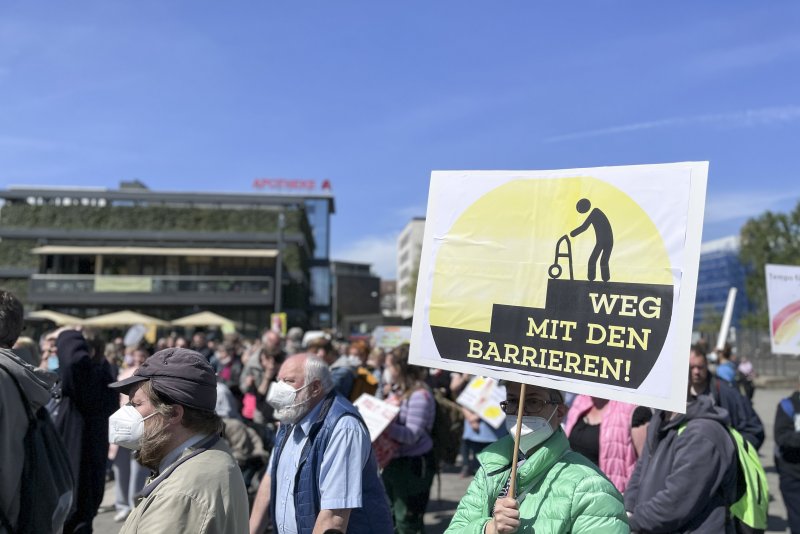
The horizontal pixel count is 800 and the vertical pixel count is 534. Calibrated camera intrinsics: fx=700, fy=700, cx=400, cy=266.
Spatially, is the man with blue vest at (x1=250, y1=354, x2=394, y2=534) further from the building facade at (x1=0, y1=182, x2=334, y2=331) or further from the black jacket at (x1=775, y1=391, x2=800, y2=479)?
the building facade at (x1=0, y1=182, x2=334, y2=331)

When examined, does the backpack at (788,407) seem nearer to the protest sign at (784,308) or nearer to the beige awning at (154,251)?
the protest sign at (784,308)

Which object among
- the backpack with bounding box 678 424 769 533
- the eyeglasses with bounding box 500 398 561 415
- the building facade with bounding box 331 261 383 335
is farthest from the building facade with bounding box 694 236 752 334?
the eyeglasses with bounding box 500 398 561 415

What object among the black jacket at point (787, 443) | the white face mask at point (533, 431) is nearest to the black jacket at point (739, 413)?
the black jacket at point (787, 443)

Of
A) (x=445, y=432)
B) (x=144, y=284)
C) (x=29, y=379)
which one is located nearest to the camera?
(x=29, y=379)

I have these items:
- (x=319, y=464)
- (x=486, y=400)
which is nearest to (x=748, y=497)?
(x=319, y=464)

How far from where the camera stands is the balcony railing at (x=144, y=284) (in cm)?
4600

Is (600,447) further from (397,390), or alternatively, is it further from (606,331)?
(606,331)

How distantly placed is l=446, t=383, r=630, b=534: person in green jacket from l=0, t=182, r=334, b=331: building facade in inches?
1761

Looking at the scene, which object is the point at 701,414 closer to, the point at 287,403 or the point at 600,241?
the point at 600,241

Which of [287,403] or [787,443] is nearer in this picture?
[287,403]

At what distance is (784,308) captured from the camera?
7.63 meters

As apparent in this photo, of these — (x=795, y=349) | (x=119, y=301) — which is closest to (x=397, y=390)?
(x=795, y=349)

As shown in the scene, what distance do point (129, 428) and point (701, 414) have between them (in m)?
2.95

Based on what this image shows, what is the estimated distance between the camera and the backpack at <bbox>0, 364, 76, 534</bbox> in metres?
3.30
